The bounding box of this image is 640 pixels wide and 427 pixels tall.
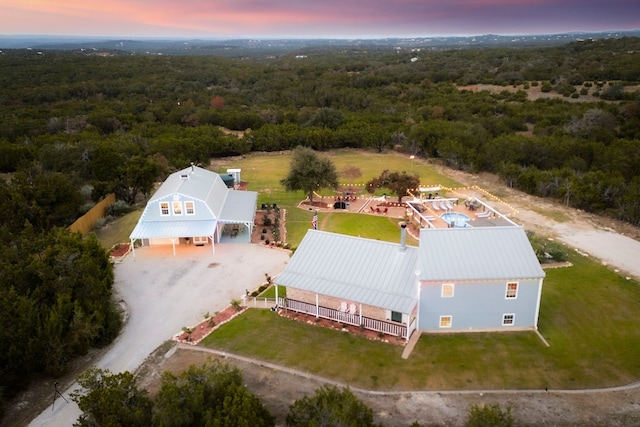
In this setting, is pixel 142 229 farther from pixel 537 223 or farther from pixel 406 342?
pixel 537 223

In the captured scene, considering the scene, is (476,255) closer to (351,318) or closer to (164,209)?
(351,318)

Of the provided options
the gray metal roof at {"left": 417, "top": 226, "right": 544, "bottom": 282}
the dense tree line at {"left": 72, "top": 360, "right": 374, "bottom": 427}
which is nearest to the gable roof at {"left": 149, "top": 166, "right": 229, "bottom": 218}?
the gray metal roof at {"left": 417, "top": 226, "right": 544, "bottom": 282}

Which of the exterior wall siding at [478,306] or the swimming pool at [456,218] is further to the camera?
the swimming pool at [456,218]

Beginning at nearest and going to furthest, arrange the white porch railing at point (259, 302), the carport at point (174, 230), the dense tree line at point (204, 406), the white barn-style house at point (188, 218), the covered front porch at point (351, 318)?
the dense tree line at point (204, 406)
the covered front porch at point (351, 318)
the white porch railing at point (259, 302)
the carport at point (174, 230)
the white barn-style house at point (188, 218)

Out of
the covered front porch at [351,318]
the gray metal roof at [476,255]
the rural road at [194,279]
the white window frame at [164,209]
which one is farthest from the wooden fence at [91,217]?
the gray metal roof at [476,255]

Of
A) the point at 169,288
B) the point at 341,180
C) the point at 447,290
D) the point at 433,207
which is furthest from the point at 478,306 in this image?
the point at 341,180

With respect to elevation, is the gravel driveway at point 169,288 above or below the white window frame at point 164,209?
below

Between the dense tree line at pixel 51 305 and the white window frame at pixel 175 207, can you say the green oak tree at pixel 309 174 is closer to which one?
the white window frame at pixel 175 207
